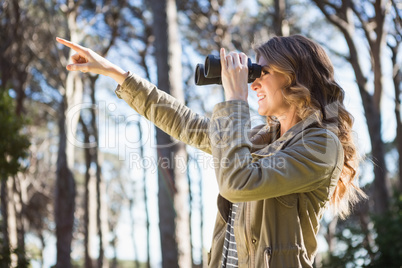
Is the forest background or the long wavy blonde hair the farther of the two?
the forest background

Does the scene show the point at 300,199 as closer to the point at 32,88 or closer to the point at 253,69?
the point at 253,69

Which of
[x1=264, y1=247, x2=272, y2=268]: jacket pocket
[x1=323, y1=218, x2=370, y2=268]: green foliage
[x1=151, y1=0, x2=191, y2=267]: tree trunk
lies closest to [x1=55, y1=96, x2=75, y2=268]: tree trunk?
[x1=151, y1=0, x2=191, y2=267]: tree trunk

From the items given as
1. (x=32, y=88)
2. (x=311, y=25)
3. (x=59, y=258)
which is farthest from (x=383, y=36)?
(x=32, y=88)

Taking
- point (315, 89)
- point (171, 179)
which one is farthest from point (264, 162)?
point (171, 179)

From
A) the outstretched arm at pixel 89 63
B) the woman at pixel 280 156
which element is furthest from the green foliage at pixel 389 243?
the outstretched arm at pixel 89 63

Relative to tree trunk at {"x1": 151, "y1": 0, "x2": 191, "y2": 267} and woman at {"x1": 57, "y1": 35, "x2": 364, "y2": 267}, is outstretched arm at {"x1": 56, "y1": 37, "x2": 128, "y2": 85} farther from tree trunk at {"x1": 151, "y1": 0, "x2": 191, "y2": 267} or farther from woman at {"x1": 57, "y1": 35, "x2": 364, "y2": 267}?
tree trunk at {"x1": 151, "y1": 0, "x2": 191, "y2": 267}

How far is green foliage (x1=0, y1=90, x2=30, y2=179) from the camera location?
705 cm

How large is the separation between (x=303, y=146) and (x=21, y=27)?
37.8 feet

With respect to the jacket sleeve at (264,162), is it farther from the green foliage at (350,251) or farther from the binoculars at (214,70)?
the green foliage at (350,251)

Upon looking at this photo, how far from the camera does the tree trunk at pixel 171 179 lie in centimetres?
587

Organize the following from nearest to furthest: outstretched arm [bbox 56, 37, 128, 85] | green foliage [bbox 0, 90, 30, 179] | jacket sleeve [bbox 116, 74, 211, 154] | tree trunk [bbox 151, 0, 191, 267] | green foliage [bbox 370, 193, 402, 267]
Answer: outstretched arm [bbox 56, 37, 128, 85]
jacket sleeve [bbox 116, 74, 211, 154]
tree trunk [bbox 151, 0, 191, 267]
green foliage [bbox 370, 193, 402, 267]
green foliage [bbox 0, 90, 30, 179]

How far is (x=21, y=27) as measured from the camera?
38.5 feet

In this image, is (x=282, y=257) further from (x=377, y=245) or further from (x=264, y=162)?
(x=377, y=245)

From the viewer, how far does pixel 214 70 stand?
1735 mm
